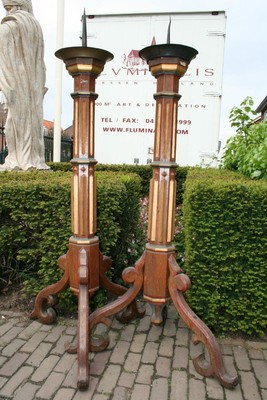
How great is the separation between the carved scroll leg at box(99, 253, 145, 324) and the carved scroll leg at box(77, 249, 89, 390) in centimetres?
30

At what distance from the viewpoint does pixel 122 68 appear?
7754mm

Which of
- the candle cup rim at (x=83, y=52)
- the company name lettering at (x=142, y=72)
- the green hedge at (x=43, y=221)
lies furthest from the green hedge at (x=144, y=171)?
the candle cup rim at (x=83, y=52)

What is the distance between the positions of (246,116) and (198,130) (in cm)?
280

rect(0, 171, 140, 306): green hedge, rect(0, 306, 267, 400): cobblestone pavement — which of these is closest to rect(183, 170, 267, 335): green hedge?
rect(0, 306, 267, 400): cobblestone pavement

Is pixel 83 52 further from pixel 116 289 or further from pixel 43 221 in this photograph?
pixel 116 289

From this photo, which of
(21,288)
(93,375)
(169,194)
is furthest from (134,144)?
(93,375)

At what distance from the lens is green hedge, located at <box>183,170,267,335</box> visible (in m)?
2.52

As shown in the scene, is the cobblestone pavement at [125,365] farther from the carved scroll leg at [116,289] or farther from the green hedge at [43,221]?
the green hedge at [43,221]

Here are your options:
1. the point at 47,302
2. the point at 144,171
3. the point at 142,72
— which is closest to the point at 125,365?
the point at 47,302

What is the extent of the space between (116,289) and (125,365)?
616 mm

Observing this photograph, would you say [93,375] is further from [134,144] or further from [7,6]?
[134,144]

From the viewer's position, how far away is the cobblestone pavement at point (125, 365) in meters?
2.10

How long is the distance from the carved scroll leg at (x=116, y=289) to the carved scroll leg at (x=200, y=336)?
567 mm

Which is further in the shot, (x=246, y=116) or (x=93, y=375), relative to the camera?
(x=246, y=116)
